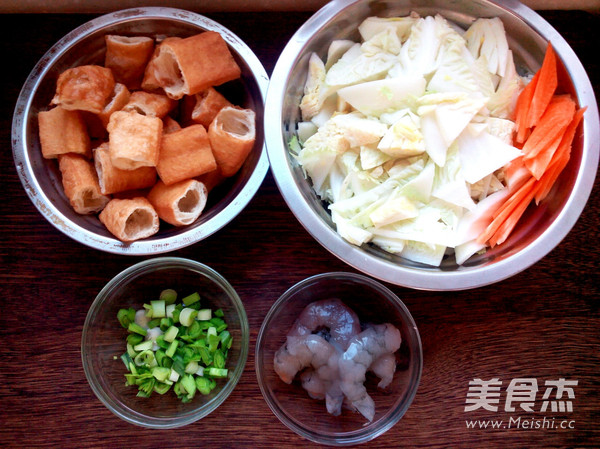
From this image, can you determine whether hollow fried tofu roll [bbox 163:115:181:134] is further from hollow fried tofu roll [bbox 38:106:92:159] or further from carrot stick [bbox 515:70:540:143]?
carrot stick [bbox 515:70:540:143]

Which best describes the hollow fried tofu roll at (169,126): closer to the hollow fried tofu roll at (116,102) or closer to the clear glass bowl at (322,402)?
the hollow fried tofu roll at (116,102)

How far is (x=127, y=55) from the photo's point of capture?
5.63 ft

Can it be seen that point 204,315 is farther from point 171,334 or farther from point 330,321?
point 330,321

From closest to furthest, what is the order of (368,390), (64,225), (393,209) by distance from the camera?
(393,209) → (64,225) → (368,390)

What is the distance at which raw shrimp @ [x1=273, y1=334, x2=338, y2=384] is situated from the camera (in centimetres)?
171

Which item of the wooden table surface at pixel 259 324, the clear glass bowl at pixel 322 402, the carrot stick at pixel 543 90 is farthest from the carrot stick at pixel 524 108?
the clear glass bowl at pixel 322 402

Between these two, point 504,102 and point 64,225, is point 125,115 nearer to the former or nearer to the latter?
point 64,225

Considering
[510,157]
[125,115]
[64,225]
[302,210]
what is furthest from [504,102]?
[64,225]

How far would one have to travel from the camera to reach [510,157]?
62.1 inches

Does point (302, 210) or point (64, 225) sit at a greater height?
point (302, 210)

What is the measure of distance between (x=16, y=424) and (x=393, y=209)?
5.35ft

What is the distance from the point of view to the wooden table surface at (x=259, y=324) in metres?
1.90

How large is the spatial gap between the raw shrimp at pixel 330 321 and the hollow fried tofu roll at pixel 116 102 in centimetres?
97

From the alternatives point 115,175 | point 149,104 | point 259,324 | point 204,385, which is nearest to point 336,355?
point 259,324
